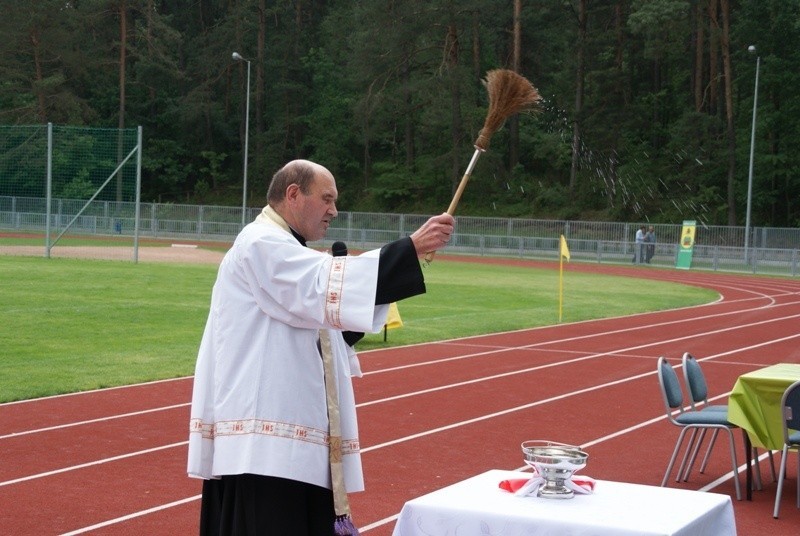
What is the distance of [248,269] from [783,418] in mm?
4862

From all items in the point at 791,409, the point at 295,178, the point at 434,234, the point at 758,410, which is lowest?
the point at 758,410

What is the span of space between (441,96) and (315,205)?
56.6 metres

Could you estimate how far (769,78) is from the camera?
53.2m

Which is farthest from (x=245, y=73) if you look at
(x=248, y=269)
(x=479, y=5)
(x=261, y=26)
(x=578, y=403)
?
(x=248, y=269)

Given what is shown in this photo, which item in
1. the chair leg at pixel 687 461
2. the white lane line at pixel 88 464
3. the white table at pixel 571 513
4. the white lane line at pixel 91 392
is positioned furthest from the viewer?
the white lane line at pixel 91 392

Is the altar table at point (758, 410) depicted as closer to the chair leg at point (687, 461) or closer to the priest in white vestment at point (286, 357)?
the chair leg at point (687, 461)

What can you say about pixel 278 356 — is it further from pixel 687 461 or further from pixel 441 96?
pixel 441 96

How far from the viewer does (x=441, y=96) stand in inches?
2355

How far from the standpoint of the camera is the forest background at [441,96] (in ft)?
180

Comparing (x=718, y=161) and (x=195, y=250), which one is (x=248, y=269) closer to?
(x=195, y=250)

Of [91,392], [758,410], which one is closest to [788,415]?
[758,410]

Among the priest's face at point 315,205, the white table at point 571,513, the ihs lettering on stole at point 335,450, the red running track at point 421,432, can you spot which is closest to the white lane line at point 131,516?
the red running track at point 421,432

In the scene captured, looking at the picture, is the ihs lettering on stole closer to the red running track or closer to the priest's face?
the priest's face

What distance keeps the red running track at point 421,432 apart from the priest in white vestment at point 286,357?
2.91 m
